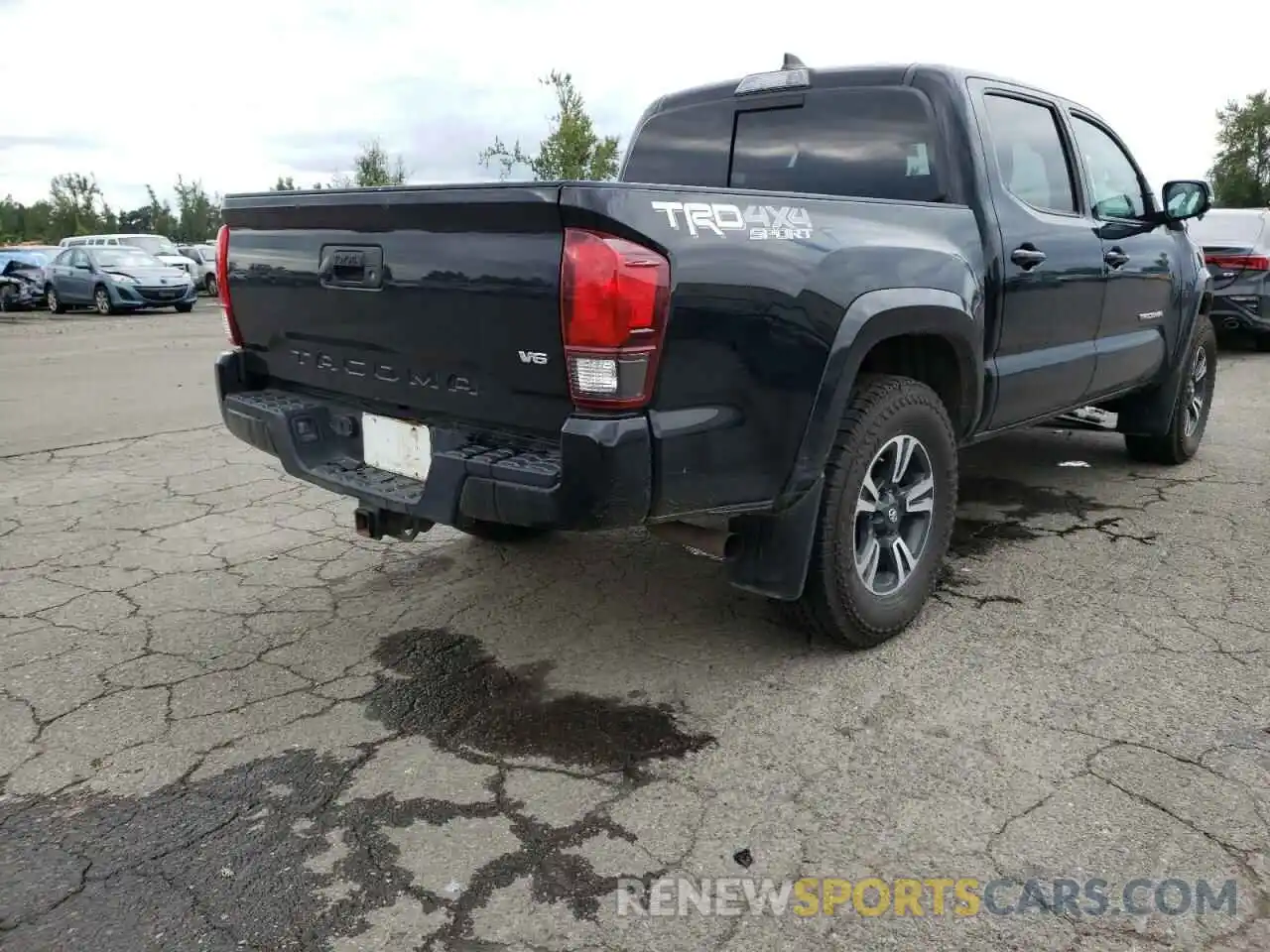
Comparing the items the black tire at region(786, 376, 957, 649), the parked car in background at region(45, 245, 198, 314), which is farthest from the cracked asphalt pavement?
the parked car in background at region(45, 245, 198, 314)

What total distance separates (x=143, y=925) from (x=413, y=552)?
2483 mm

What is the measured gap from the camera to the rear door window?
3.80 meters

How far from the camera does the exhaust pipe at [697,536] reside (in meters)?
3.06

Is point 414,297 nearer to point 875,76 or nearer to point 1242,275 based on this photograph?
point 875,76

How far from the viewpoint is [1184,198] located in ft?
16.5

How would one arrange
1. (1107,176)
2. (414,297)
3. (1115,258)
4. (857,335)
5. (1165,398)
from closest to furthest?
(414,297), (857,335), (1115,258), (1107,176), (1165,398)

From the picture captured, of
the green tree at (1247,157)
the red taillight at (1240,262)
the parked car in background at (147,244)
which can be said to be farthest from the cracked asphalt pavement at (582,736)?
the green tree at (1247,157)

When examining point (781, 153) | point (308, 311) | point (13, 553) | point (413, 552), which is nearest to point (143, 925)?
point (308, 311)

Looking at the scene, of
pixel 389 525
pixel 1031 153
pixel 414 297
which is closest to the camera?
pixel 414 297

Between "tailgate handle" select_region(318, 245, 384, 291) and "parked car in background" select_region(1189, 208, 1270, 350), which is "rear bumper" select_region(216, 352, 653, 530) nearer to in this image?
"tailgate handle" select_region(318, 245, 384, 291)

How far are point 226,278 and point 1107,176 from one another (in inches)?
157

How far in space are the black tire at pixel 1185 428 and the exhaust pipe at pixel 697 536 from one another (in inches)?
148

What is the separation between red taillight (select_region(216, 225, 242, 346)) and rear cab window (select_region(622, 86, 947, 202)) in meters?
1.64

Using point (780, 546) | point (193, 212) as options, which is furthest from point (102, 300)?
point (193, 212)
